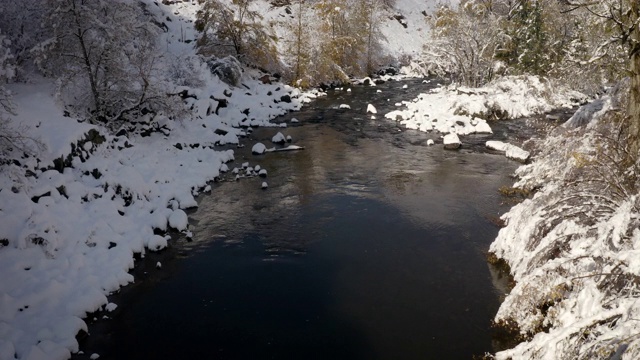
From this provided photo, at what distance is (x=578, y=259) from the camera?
23.0ft

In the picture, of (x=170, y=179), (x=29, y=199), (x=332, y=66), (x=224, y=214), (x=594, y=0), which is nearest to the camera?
(x=594, y=0)

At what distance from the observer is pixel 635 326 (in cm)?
453

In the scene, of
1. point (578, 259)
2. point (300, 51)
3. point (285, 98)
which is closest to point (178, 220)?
point (578, 259)

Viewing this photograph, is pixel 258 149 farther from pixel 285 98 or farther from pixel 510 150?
pixel 510 150

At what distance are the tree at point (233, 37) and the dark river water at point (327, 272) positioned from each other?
18.2m

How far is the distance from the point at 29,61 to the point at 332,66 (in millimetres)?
24782

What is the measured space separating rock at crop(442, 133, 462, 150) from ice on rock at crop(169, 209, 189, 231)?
1289 cm

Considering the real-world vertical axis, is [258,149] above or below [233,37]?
below

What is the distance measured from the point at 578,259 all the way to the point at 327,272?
5.42 m

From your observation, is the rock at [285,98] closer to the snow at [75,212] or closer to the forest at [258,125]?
the forest at [258,125]

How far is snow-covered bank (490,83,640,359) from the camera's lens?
512cm

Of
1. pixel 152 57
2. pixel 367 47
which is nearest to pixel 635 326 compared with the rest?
pixel 152 57

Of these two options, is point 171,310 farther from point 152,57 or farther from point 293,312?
point 152,57

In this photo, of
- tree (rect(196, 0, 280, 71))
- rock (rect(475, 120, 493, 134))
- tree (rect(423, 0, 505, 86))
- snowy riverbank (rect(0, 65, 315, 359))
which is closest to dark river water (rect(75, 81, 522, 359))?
snowy riverbank (rect(0, 65, 315, 359))
